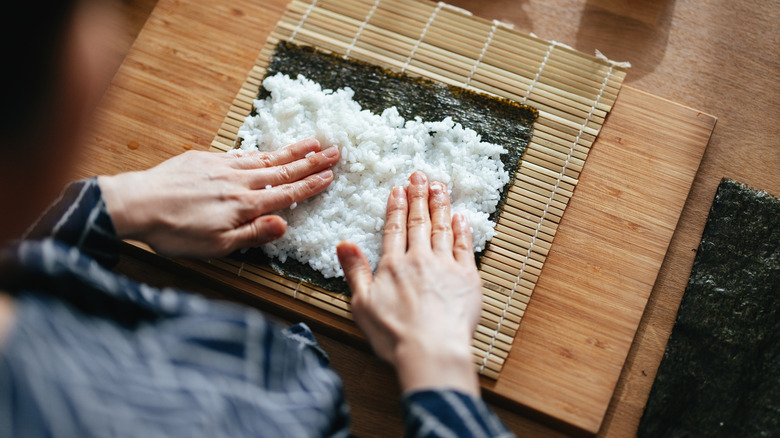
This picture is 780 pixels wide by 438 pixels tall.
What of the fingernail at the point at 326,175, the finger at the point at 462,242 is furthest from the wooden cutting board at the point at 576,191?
the fingernail at the point at 326,175

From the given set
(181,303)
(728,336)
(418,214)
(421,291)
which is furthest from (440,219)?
(728,336)

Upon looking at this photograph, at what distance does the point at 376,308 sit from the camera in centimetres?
128

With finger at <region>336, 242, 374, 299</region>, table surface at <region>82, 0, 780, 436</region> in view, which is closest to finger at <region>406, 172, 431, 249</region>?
finger at <region>336, 242, 374, 299</region>

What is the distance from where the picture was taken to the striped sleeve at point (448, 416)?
105cm

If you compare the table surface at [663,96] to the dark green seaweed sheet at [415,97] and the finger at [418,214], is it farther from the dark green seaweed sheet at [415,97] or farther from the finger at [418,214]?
the finger at [418,214]

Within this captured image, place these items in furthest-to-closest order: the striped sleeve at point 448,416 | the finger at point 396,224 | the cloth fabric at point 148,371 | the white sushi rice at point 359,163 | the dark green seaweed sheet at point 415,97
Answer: the dark green seaweed sheet at point 415,97 < the white sushi rice at point 359,163 < the finger at point 396,224 < the striped sleeve at point 448,416 < the cloth fabric at point 148,371

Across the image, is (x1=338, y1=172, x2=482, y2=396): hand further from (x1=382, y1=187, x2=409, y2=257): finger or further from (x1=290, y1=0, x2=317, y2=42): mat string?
(x1=290, y1=0, x2=317, y2=42): mat string

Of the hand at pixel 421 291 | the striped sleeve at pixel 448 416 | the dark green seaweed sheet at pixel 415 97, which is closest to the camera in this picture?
the striped sleeve at pixel 448 416

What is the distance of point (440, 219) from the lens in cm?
146

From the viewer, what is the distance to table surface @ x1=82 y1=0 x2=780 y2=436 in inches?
58.4

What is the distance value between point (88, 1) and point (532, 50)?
154 cm

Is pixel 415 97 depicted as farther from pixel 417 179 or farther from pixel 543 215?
pixel 543 215

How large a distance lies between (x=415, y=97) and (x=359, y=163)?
295 mm

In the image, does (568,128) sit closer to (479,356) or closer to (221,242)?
(479,356)
